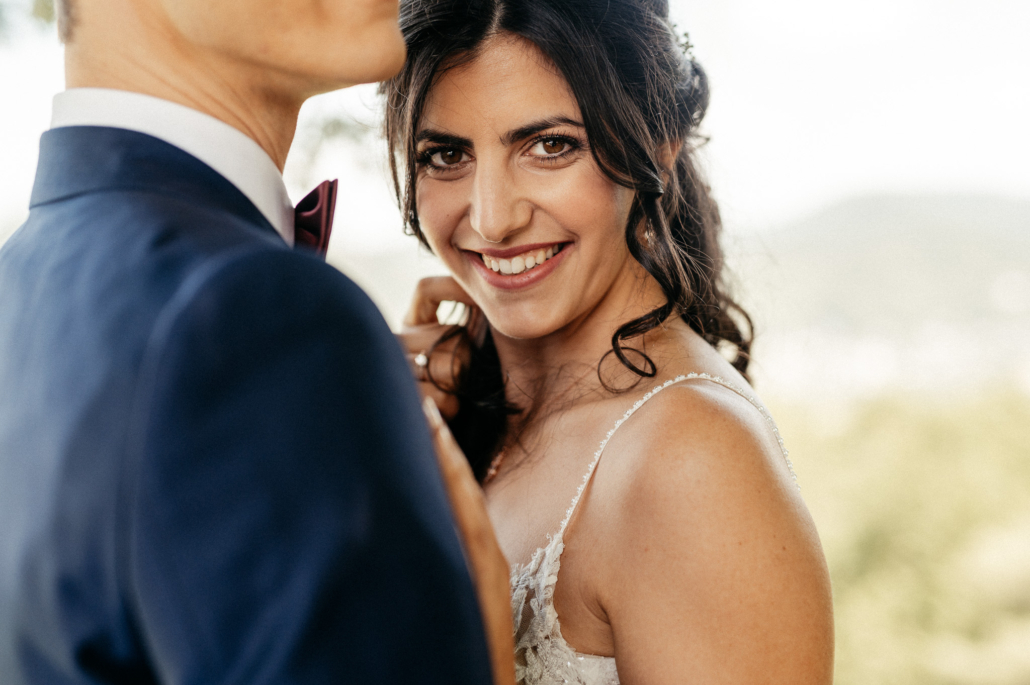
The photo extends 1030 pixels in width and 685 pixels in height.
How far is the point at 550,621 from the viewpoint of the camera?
3.76ft

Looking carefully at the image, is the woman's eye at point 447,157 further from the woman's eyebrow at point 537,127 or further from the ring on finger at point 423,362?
the ring on finger at point 423,362

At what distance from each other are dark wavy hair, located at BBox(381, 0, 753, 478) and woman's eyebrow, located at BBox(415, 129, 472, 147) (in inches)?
1.1

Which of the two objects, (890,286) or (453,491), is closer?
(453,491)

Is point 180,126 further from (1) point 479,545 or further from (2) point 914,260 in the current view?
(2) point 914,260

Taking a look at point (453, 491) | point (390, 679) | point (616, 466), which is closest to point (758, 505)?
point (616, 466)

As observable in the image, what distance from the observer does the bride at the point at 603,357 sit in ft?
3.27

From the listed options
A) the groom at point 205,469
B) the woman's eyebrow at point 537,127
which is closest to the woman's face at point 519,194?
the woman's eyebrow at point 537,127

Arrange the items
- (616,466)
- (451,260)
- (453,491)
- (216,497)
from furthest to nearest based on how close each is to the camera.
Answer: (451,260)
(616,466)
(453,491)
(216,497)

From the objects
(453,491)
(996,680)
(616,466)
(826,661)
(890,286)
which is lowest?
(996,680)

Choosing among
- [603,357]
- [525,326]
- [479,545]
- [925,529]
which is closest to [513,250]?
[525,326]

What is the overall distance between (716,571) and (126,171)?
0.78 meters

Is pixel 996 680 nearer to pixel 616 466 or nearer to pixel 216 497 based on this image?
pixel 616 466

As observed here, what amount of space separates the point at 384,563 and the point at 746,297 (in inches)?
58.7

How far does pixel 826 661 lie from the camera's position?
3.32ft
